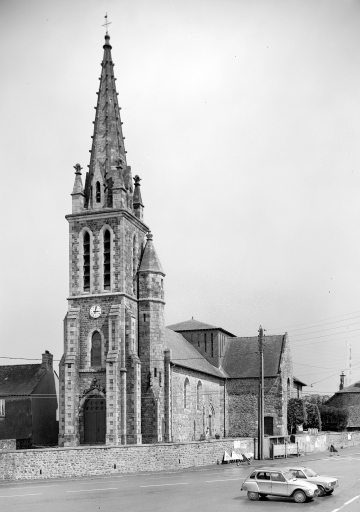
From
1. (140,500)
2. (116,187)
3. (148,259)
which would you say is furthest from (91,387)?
(140,500)

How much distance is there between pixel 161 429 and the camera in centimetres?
5303

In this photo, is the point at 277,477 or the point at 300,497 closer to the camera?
the point at 300,497

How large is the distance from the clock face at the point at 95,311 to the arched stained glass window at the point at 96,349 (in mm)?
1224

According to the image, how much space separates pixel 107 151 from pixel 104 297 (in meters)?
11.5

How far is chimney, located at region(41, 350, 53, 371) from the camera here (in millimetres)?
62438

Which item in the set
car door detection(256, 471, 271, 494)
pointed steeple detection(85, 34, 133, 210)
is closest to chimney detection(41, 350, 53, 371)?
pointed steeple detection(85, 34, 133, 210)

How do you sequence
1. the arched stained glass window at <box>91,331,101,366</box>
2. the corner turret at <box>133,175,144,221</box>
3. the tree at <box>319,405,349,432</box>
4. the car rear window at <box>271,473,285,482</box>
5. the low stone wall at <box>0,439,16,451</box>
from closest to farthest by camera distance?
the car rear window at <box>271,473,285,482</box>
the low stone wall at <box>0,439,16,451</box>
the arched stained glass window at <box>91,331,101,366</box>
the corner turret at <box>133,175,144,221</box>
the tree at <box>319,405,349,432</box>

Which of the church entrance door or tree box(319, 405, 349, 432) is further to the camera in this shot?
tree box(319, 405, 349, 432)

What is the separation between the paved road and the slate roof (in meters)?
21.2

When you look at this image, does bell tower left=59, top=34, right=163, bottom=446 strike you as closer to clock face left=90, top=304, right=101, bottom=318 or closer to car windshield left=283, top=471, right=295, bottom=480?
clock face left=90, top=304, right=101, bottom=318

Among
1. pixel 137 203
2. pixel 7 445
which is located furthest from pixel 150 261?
pixel 7 445

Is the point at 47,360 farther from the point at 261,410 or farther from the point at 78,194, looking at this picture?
the point at 261,410

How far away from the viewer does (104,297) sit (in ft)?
174

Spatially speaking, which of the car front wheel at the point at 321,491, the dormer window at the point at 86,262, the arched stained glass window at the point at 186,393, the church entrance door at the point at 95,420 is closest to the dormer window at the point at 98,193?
the dormer window at the point at 86,262
